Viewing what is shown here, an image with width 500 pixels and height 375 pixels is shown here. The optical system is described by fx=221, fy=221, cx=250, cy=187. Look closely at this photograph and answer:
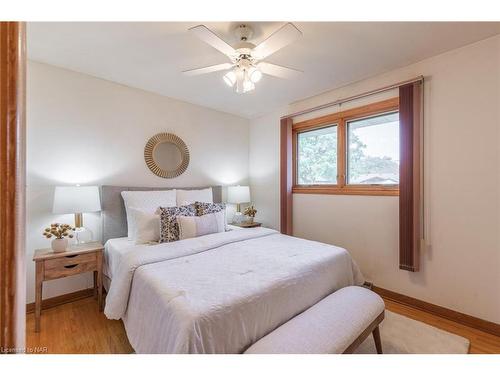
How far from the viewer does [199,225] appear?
7.63 ft

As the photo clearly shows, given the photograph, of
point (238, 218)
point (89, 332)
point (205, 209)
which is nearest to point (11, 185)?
point (89, 332)

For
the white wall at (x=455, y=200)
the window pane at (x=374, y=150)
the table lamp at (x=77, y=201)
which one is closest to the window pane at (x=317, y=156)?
the window pane at (x=374, y=150)

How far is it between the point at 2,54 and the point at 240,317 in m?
1.27

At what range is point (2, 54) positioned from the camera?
1.46ft

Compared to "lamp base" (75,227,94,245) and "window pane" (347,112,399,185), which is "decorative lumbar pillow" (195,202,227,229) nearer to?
"lamp base" (75,227,94,245)

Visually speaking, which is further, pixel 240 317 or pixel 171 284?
pixel 171 284

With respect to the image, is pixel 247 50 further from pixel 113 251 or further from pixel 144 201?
pixel 113 251

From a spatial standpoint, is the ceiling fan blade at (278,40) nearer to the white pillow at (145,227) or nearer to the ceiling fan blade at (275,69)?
the ceiling fan blade at (275,69)

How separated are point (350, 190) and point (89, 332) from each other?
2985 mm

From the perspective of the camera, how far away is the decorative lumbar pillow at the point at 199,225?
2.25 m

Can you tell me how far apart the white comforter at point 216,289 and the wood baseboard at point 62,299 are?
112 centimetres
